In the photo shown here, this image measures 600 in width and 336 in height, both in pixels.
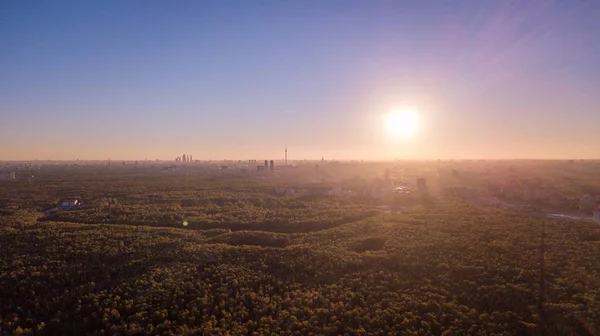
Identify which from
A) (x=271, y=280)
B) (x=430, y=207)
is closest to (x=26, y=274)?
(x=271, y=280)

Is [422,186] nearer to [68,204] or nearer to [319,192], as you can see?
[319,192]

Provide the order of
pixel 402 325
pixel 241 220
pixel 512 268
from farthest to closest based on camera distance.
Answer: pixel 241 220 → pixel 512 268 → pixel 402 325

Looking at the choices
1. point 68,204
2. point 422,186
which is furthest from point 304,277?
point 68,204

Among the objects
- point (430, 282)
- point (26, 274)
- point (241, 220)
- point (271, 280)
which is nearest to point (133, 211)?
point (241, 220)

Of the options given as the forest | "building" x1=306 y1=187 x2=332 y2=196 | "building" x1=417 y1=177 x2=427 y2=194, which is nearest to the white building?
the forest

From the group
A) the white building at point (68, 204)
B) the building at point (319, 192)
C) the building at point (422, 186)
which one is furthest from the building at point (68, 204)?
the building at point (422, 186)

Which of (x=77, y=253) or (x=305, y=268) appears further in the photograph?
(x=77, y=253)

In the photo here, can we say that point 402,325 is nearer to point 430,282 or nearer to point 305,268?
point 430,282

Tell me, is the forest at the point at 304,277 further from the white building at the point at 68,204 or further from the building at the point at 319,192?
the building at the point at 319,192

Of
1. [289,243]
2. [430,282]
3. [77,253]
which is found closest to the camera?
[430,282]
